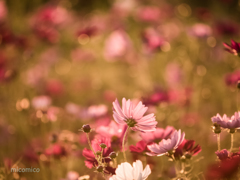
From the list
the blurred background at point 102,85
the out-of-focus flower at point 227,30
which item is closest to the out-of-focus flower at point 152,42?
the blurred background at point 102,85

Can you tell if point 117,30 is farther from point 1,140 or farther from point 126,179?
point 126,179

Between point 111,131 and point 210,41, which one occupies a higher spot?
point 210,41

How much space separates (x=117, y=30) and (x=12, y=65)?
77 cm

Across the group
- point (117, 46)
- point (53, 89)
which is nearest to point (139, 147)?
point (53, 89)

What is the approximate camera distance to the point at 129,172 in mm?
449

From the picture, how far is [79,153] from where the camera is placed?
2.77ft

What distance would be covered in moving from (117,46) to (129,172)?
142 cm

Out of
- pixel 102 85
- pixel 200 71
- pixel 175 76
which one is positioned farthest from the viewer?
pixel 102 85

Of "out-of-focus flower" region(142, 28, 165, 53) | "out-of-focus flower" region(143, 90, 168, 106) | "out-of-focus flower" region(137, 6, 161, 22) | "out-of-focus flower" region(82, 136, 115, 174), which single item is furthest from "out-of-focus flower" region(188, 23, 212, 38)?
"out-of-focus flower" region(82, 136, 115, 174)

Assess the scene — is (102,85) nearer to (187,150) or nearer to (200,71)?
(200,71)

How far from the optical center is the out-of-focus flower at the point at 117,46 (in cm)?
176

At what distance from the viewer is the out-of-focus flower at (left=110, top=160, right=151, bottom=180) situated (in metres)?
0.44

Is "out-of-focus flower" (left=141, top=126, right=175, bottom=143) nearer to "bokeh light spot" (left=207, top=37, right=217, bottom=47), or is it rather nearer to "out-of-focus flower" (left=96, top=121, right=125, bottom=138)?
"out-of-focus flower" (left=96, top=121, right=125, bottom=138)

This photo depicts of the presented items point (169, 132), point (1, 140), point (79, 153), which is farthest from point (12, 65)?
point (169, 132)
